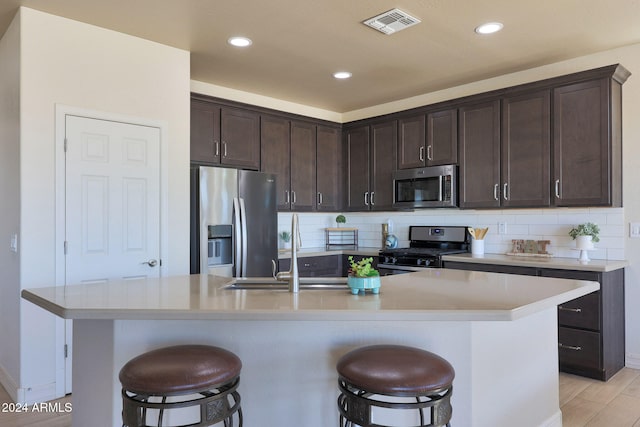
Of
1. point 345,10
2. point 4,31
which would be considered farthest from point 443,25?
point 4,31

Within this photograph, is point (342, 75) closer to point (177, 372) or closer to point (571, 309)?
point (571, 309)

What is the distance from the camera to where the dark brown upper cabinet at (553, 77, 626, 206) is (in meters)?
3.45

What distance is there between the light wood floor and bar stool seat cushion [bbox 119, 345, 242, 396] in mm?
1520

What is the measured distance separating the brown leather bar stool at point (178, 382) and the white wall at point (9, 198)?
192cm

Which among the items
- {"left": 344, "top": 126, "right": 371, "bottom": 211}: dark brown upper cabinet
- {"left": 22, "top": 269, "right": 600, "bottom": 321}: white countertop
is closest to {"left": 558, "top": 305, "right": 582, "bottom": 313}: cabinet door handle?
{"left": 22, "top": 269, "right": 600, "bottom": 321}: white countertop

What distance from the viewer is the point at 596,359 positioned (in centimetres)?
330

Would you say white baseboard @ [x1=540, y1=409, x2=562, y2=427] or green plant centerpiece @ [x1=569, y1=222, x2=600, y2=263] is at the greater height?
green plant centerpiece @ [x1=569, y1=222, x2=600, y2=263]

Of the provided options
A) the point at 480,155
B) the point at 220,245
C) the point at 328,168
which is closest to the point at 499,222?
the point at 480,155

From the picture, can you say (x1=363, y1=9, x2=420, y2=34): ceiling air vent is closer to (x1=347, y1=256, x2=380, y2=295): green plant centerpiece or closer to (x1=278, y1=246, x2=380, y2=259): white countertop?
(x1=347, y1=256, x2=380, y2=295): green plant centerpiece

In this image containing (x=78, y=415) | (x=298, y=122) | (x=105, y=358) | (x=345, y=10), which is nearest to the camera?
(x=105, y=358)

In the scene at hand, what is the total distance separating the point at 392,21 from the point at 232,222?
211 cm

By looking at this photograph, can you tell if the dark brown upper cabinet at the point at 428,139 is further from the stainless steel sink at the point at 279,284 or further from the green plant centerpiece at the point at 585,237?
the stainless steel sink at the point at 279,284

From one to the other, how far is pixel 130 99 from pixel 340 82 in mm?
2037

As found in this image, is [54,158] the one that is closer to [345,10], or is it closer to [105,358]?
[105,358]
